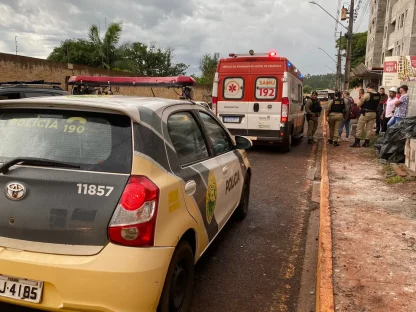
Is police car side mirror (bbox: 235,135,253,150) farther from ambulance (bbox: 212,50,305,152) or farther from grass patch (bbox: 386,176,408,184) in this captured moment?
ambulance (bbox: 212,50,305,152)

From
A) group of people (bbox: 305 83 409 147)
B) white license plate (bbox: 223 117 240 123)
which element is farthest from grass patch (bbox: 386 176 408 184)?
white license plate (bbox: 223 117 240 123)

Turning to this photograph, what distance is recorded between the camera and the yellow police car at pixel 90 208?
2.14 m

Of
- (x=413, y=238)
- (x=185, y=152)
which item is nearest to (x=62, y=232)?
(x=185, y=152)

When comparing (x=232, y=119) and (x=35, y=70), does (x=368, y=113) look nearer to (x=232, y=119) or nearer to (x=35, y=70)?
(x=232, y=119)

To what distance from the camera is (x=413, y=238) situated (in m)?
4.26

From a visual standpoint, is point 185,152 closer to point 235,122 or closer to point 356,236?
point 356,236

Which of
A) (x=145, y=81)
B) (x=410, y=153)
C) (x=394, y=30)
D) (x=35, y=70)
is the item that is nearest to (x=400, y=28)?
(x=394, y=30)

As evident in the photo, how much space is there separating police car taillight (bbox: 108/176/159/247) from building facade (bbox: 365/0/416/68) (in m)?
35.7

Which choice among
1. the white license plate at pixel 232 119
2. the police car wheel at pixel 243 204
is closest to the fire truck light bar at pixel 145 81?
the police car wheel at pixel 243 204

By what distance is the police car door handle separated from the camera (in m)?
2.71

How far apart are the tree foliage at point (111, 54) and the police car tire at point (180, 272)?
2843cm

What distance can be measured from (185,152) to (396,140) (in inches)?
270

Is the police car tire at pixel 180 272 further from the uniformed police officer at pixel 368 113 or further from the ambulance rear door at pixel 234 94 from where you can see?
the uniformed police officer at pixel 368 113

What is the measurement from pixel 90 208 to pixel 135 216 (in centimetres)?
26
